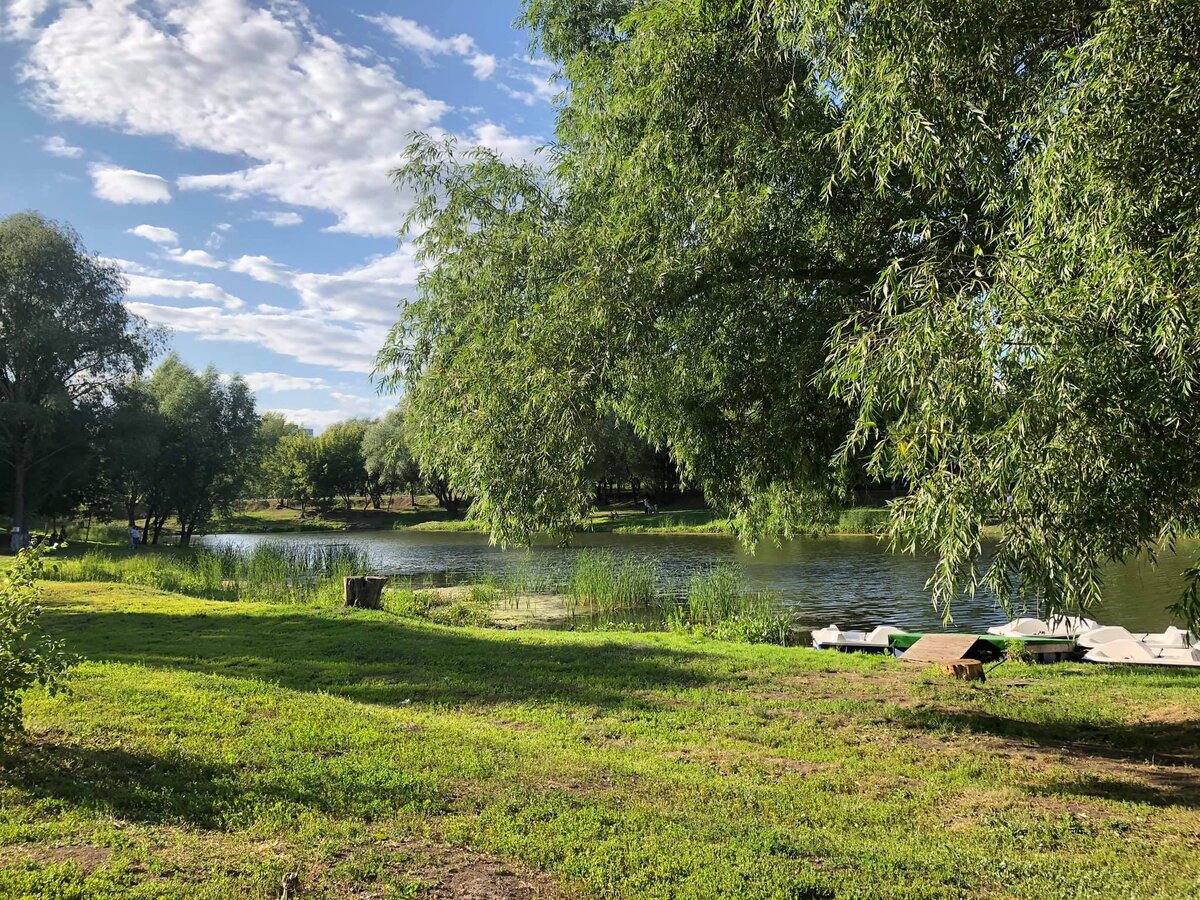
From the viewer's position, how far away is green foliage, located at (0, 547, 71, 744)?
4742 mm

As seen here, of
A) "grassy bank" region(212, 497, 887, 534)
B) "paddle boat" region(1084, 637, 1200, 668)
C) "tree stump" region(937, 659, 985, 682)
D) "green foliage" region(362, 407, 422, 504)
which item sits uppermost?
"green foliage" region(362, 407, 422, 504)

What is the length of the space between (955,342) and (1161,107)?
4.92 feet

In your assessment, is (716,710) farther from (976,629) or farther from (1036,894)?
(976,629)

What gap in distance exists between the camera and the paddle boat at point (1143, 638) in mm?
11648

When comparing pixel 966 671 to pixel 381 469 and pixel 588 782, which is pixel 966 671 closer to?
pixel 588 782

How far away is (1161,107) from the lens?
408 centimetres

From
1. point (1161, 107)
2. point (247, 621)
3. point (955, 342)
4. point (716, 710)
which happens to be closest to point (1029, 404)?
point (955, 342)

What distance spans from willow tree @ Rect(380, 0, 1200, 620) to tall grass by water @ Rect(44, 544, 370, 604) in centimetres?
982

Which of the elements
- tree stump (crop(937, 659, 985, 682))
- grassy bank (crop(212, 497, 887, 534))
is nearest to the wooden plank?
tree stump (crop(937, 659, 985, 682))

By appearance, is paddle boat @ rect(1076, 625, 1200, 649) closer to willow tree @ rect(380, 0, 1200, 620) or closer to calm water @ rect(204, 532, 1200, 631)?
calm water @ rect(204, 532, 1200, 631)

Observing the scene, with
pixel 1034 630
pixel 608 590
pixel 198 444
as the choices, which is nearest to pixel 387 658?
pixel 608 590

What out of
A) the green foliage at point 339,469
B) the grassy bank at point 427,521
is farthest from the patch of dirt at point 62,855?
the green foliage at point 339,469

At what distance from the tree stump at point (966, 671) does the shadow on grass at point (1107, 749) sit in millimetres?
1732

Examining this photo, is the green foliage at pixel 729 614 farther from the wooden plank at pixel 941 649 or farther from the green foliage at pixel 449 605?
the green foliage at pixel 449 605
